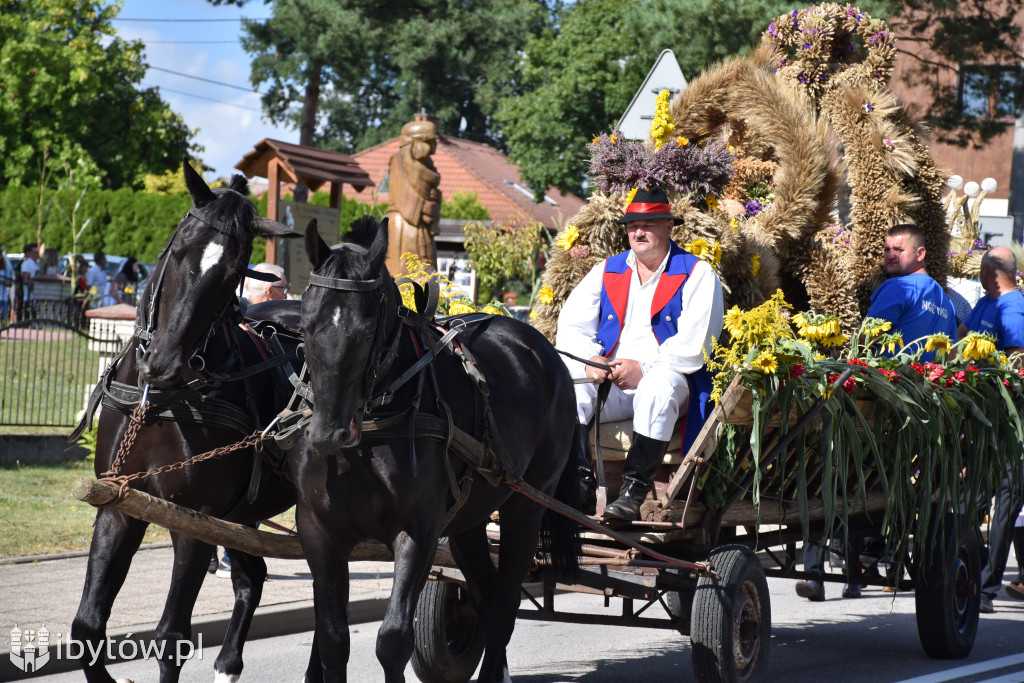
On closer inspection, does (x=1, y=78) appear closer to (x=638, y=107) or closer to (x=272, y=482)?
(x=638, y=107)

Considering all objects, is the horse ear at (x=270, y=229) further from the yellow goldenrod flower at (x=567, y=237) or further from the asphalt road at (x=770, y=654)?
the yellow goldenrod flower at (x=567, y=237)

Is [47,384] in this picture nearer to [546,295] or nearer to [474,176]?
[546,295]

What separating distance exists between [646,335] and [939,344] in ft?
5.73

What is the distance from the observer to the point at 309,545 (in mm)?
3938

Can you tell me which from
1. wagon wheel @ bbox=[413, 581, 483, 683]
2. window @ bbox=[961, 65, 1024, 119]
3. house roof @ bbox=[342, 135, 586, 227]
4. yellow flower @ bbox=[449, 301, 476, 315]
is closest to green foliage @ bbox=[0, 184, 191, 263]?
house roof @ bbox=[342, 135, 586, 227]

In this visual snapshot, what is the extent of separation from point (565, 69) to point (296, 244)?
66.9ft

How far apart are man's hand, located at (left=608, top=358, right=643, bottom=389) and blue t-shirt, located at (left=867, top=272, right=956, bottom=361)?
6.51 feet

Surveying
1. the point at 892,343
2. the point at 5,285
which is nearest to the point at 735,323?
the point at 892,343

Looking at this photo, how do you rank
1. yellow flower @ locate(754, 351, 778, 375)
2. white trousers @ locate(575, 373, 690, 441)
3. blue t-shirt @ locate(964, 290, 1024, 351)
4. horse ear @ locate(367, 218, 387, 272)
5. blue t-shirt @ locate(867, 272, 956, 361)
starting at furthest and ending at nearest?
blue t-shirt @ locate(964, 290, 1024, 351), blue t-shirt @ locate(867, 272, 956, 361), white trousers @ locate(575, 373, 690, 441), yellow flower @ locate(754, 351, 778, 375), horse ear @ locate(367, 218, 387, 272)

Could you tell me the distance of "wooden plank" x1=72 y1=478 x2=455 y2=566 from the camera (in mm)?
3646

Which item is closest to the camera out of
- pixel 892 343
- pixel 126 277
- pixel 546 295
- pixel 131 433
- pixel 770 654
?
pixel 131 433

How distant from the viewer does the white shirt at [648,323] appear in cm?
562

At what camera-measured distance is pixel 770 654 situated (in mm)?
6617

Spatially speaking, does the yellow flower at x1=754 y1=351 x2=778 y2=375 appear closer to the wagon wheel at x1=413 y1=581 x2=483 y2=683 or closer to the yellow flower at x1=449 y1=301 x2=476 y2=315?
the yellow flower at x1=449 y1=301 x2=476 y2=315
